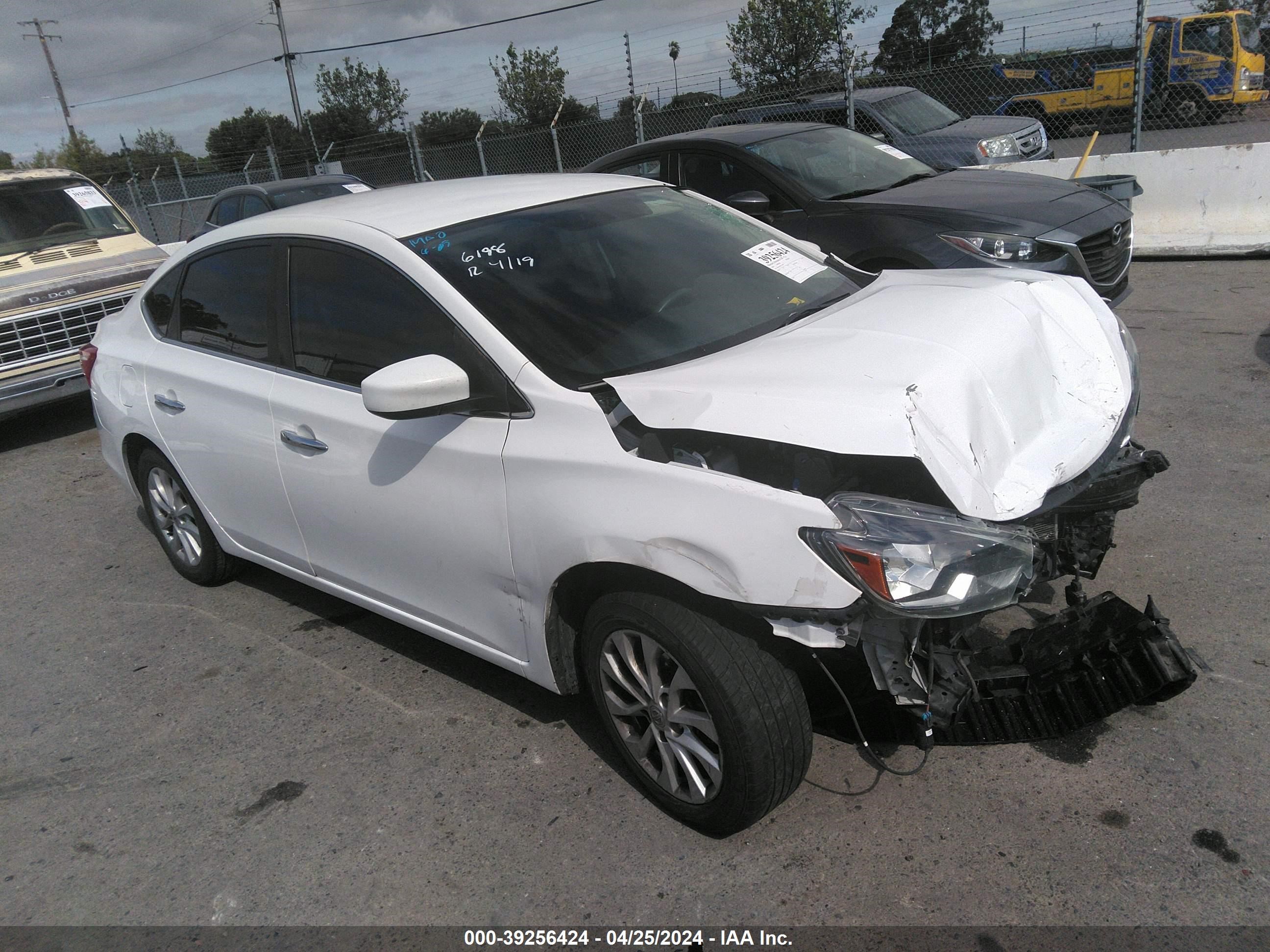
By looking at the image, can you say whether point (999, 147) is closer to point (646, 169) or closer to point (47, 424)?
point (646, 169)

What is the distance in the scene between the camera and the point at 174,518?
15.4 feet

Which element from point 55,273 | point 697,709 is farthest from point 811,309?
point 55,273

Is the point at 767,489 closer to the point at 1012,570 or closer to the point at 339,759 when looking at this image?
the point at 1012,570

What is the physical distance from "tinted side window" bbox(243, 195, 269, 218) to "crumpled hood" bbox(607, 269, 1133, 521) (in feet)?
31.3

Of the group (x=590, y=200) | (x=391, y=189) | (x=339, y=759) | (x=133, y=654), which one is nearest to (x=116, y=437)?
(x=133, y=654)

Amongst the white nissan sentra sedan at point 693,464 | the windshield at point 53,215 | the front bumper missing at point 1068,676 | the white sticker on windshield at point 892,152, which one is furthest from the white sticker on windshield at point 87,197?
the front bumper missing at point 1068,676

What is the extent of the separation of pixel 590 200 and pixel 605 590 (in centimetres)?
166

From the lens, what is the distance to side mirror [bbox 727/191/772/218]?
6.21 m

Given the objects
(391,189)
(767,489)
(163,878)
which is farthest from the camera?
(391,189)

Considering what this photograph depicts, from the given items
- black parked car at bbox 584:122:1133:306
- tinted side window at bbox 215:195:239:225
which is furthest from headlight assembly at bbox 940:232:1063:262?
tinted side window at bbox 215:195:239:225

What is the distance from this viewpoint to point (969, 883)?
97.5 inches

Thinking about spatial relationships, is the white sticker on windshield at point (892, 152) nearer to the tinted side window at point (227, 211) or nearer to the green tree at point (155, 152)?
the tinted side window at point (227, 211)

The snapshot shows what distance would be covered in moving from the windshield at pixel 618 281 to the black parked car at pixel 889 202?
8.54 feet

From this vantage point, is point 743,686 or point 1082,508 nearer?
point 743,686
